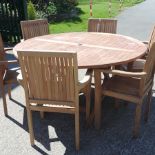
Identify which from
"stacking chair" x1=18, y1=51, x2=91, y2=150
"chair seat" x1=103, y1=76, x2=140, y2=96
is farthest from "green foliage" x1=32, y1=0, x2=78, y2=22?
"stacking chair" x1=18, y1=51, x2=91, y2=150

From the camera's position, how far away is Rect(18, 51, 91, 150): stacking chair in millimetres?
2850

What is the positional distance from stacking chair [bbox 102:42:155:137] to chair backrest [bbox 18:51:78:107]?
537mm

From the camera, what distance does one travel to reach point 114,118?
12.9 feet

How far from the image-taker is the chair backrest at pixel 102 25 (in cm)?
519

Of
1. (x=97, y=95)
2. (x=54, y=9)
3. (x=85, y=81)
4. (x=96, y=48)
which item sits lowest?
(x=97, y=95)

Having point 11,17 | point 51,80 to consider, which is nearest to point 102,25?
point 51,80

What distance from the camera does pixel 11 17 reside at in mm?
7812

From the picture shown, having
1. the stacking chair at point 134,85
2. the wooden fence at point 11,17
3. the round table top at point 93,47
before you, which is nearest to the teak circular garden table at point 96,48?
the round table top at point 93,47

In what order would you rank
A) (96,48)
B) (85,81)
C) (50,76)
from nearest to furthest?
(50,76) → (85,81) → (96,48)

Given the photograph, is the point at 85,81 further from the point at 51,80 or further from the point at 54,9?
the point at 54,9

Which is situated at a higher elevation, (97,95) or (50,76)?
(50,76)

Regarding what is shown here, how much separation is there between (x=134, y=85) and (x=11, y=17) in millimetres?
5223

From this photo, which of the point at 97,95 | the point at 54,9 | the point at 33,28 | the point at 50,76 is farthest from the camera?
the point at 54,9

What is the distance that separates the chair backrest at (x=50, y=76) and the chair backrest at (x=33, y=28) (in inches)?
85.3
